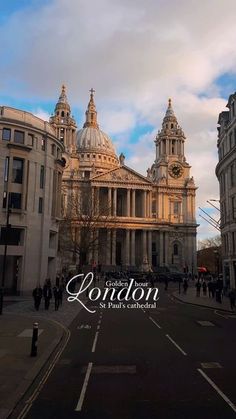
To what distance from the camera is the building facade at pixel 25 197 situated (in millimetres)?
43312

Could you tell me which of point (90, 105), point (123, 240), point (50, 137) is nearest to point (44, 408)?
point (50, 137)

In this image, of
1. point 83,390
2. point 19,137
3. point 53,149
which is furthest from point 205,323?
point 53,149

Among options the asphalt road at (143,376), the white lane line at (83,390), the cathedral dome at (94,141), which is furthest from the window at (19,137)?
the cathedral dome at (94,141)

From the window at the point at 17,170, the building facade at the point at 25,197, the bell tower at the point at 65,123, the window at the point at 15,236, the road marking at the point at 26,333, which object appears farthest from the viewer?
the bell tower at the point at 65,123

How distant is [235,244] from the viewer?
48000 millimetres

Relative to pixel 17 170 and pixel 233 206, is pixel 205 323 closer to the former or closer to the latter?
pixel 233 206

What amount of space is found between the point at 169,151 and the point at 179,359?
11662 cm

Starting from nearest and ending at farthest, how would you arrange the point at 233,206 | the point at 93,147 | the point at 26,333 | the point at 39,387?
the point at 39,387 < the point at 26,333 < the point at 233,206 < the point at 93,147

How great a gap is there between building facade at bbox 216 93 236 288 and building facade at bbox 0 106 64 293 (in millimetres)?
20520

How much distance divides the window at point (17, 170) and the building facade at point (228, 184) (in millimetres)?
22860

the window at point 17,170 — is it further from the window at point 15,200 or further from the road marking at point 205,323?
the road marking at point 205,323

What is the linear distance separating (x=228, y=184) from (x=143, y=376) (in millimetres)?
41122

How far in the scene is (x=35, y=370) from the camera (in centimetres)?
1239

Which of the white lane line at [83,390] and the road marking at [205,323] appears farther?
the road marking at [205,323]
